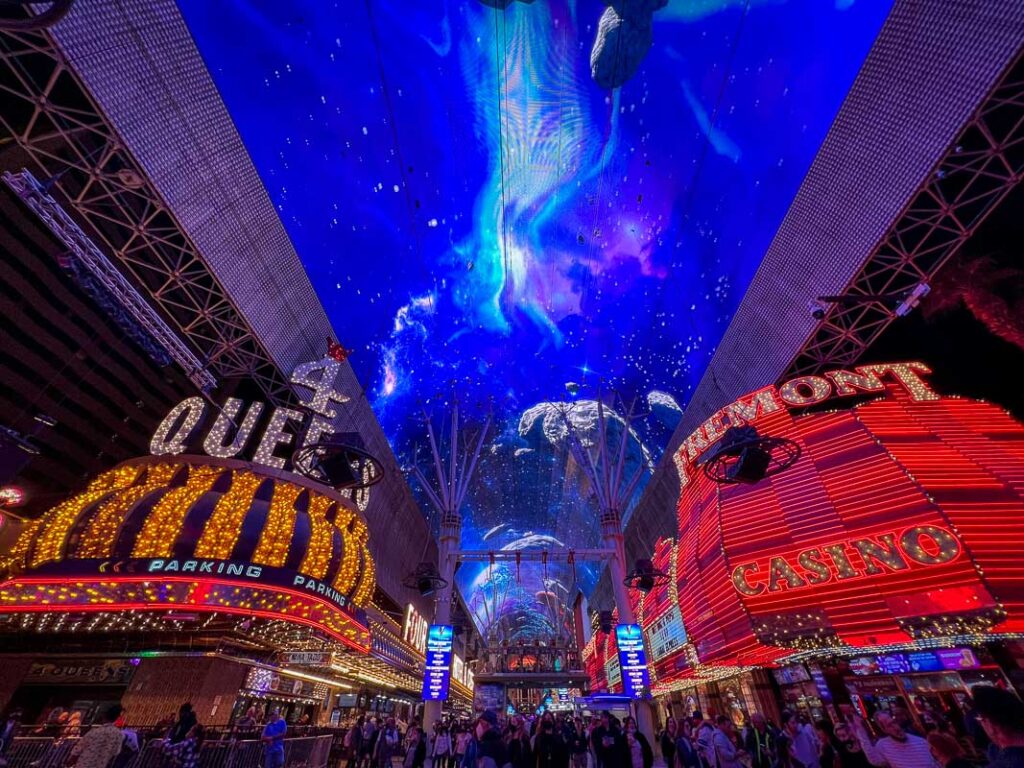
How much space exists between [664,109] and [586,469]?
51.0ft

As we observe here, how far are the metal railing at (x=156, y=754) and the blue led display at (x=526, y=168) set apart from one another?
12820mm

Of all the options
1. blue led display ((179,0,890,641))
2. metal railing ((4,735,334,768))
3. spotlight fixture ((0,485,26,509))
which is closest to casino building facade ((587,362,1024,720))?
blue led display ((179,0,890,641))

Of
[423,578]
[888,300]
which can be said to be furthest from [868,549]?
[423,578]

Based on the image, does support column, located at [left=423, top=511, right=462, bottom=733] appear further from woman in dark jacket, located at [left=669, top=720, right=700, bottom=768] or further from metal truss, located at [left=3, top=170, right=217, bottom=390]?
metal truss, located at [left=3, top=170, right=217, bottom=390]

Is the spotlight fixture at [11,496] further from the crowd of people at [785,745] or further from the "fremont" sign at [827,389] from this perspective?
the "fremont" sign at [827,389]

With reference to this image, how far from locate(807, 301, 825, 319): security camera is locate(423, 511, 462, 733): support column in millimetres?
16172

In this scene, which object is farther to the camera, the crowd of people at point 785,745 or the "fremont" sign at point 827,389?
the "fremont" sign at point 827,389

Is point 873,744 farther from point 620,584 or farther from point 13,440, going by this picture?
point 13,440

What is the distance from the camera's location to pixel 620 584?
18281mm

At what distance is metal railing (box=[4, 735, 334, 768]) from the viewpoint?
7.21m

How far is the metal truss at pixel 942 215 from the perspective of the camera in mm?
8766

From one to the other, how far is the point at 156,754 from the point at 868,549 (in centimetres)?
1417

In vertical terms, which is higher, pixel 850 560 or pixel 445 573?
pixel 445 573

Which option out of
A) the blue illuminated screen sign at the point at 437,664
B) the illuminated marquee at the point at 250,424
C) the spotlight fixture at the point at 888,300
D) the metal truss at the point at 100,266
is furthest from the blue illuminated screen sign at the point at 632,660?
the metal truss at the point at 100,266
